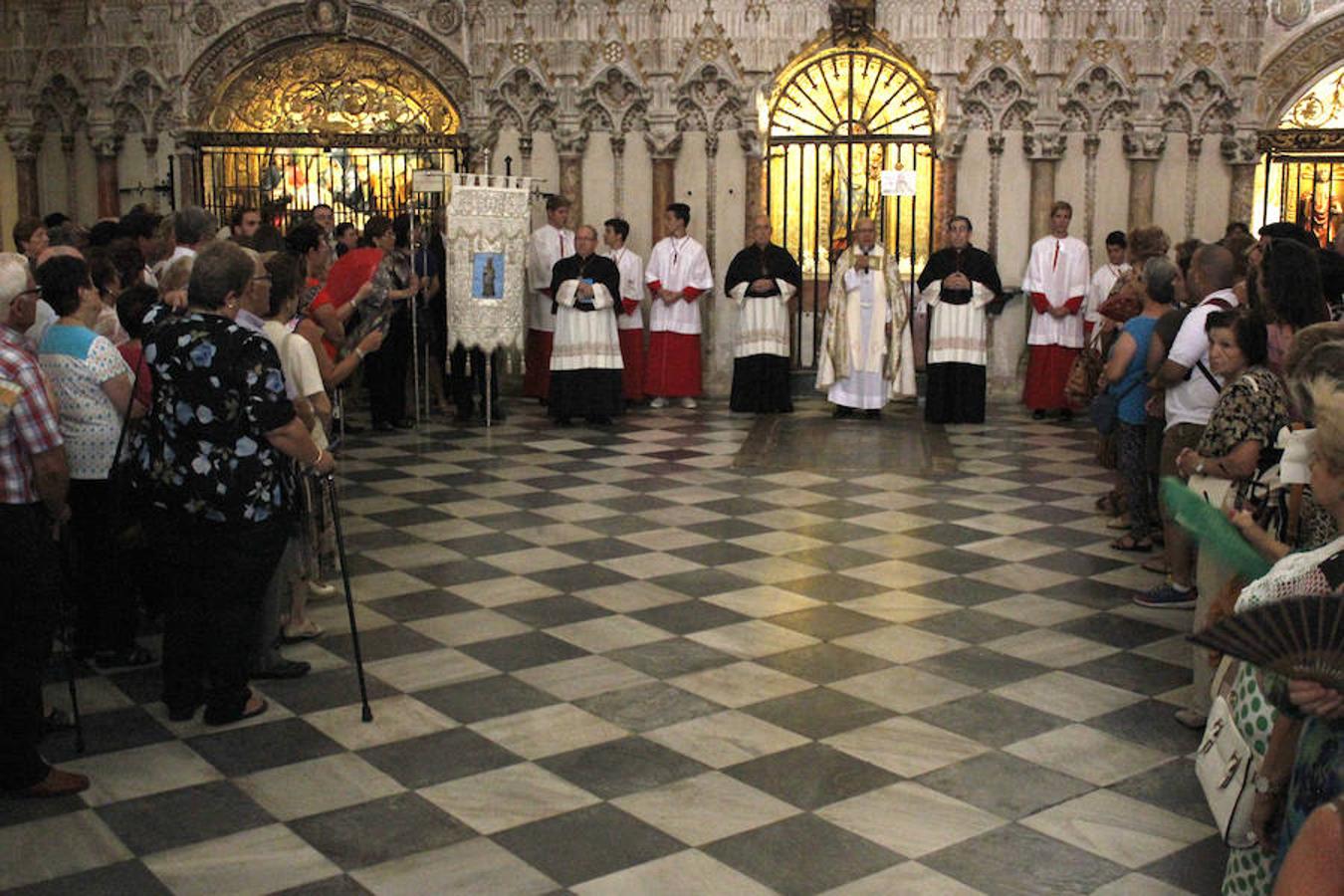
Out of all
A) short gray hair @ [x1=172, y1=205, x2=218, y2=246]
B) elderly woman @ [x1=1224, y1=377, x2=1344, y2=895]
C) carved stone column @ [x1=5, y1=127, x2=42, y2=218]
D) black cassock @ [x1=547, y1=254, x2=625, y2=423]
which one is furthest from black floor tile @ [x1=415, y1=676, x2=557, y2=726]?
carved stone column @ [x1=5, y1=127, x2=42, y2=218]

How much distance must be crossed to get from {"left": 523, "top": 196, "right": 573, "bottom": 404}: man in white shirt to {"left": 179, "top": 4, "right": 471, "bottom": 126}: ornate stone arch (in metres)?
1.85

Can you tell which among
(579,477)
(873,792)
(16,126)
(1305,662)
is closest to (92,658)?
(873,792)

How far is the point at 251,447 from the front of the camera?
16.1ft

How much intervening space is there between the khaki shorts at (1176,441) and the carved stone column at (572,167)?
8350mm

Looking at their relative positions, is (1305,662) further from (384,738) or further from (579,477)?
(579,477)

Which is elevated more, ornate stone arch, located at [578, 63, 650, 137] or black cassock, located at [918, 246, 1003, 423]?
ornate stone arch, located at [578, 63, 650, 137]

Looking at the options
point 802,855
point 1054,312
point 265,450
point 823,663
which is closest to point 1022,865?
point 802,855

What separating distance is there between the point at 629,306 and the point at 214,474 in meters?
8.22

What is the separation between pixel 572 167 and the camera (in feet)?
45.8

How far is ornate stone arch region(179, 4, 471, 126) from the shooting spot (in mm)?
14008

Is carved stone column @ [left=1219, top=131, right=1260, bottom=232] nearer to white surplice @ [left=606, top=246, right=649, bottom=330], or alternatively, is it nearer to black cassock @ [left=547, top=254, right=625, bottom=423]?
white surplice @ [left=606, top=246, right=649, bottom=330]

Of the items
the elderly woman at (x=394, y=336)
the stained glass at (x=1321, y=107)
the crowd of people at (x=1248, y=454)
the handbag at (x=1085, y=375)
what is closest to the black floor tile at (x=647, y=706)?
the crowd of people at (x=1248, y=454)

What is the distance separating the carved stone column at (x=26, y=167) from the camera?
14555mm

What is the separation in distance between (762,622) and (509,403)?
7.41 m
